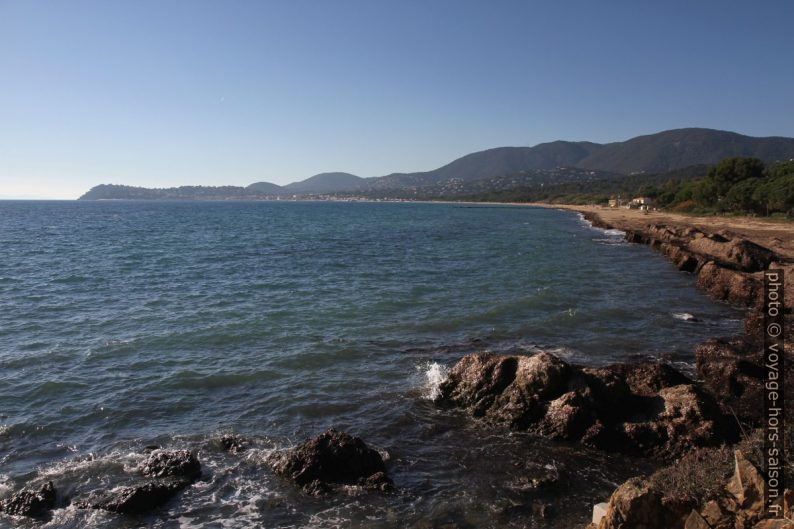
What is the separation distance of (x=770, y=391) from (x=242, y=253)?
4141 centimetres

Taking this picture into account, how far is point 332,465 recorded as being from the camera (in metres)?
10.1

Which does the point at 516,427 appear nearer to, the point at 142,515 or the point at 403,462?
the point at 403,462

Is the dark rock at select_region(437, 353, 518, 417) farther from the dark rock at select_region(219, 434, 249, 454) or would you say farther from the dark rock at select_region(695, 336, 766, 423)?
the dark rock at select_region(695, 336, 766, 423)

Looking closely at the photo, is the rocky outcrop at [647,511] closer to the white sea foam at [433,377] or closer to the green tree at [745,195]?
the white sea foam at [433,377]

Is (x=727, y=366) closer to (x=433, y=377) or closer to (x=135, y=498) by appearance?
(x=433, y=377)

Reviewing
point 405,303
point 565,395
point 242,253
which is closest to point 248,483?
point 565,395

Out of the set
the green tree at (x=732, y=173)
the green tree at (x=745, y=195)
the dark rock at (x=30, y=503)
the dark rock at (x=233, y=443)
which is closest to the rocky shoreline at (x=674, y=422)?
the dark rock at (x=233, y=443)

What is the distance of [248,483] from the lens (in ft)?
33.1

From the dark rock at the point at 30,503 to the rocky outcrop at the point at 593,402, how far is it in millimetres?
8728

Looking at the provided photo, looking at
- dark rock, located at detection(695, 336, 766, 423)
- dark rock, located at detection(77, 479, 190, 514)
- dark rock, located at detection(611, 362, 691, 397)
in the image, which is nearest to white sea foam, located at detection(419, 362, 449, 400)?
dark rock, located at detection(611, 362, 691, 397)

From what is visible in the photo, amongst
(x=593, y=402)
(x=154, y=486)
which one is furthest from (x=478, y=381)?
(x=154, y=486)

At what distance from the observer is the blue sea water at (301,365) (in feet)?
31.5

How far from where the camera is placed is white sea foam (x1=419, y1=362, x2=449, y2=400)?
550 inches

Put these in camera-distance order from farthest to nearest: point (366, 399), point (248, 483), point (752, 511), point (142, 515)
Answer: point (366, 399) → point (248, 483) → point (142, 515) → point (752, 511)
